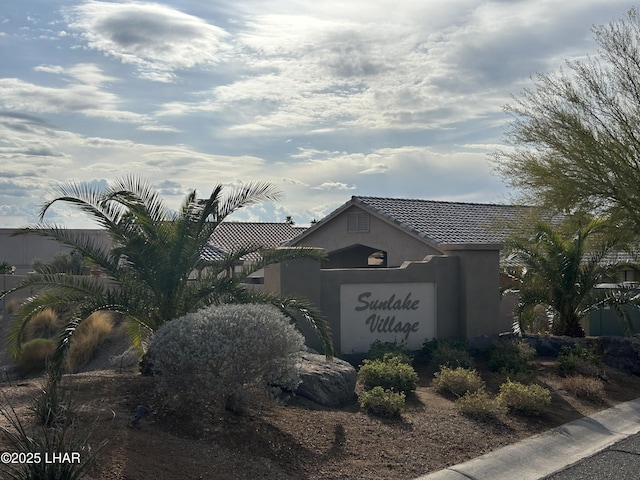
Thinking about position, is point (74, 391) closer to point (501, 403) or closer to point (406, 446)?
point (406, 446)

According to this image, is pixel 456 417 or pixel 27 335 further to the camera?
pixel 27 335

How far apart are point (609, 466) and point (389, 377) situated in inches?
142

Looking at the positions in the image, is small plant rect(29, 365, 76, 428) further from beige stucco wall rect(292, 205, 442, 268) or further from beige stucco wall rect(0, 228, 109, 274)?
beige stucco wall rect(0, 228, 109, 274)

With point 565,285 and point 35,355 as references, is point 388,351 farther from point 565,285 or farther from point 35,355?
point 35,355

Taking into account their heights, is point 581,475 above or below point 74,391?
below

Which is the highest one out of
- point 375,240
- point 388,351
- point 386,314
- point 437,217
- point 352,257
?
point 437,217

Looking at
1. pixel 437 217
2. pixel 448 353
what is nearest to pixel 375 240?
pixel 437 217

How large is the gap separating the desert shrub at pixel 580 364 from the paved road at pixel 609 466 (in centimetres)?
413

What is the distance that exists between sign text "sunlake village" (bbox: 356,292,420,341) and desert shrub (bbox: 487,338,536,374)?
70.3 inches

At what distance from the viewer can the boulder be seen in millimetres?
10000

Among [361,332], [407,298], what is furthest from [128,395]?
[407,298]

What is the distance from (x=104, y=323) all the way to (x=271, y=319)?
619 inches

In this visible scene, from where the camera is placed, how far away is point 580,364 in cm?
1337

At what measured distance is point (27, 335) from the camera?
25141 mm
